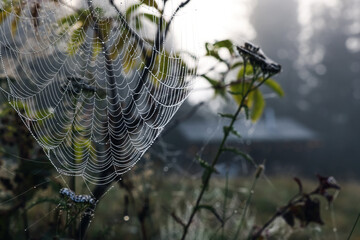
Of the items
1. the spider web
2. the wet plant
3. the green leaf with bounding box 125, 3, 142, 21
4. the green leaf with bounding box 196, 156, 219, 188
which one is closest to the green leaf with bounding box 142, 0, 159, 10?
the spider web

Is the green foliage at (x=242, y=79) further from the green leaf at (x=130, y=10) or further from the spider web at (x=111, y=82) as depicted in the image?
the green leaf at (x=130, y=10)

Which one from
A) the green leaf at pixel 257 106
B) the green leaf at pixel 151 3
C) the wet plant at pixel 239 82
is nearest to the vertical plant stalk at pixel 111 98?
the green leaf at pixel 151 3

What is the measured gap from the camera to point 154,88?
2.45 metres

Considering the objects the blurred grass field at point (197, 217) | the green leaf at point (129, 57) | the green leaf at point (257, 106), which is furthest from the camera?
the blurred grass field at point (197, 217)

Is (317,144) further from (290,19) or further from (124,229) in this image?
(124,229)

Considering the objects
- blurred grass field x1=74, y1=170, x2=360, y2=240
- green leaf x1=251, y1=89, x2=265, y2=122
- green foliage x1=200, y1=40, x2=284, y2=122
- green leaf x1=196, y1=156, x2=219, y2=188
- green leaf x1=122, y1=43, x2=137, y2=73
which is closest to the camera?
green leaf x1=196, y1=156, x2=219, y2=188

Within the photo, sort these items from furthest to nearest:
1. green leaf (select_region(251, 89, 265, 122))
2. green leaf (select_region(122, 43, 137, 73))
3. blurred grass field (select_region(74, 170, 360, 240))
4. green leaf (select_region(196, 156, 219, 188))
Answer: blurred grass field (select_region(74, 170, 360, 240)) → green leaf (select_region(251, 89, 265, 122)) → green leaf (select_region(122, 43, 137, 73)) → green leaf (select_region(196, 156, 219, 188))

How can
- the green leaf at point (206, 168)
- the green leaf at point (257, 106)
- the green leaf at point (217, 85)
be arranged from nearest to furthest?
the green leaf at point (206, 168)
the green leaf at point (217, 85)
the green leaf at point (257, 106)

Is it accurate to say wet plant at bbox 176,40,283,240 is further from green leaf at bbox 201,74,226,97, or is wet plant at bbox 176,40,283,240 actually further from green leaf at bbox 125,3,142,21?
green leaf at bbox 125,3,142,21

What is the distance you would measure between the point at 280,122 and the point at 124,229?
1389 inches

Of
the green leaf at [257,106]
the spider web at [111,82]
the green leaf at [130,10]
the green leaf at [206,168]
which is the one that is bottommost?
the green leaf at [206,168]

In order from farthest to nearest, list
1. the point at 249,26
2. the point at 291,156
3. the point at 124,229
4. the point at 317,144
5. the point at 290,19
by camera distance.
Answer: the point at 290,19
the point at 249,26
the point at 317,144
the point at 291,156
the point at 124,229

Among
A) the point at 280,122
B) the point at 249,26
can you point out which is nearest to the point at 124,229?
the point at 280,122

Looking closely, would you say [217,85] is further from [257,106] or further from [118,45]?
[118,45]
